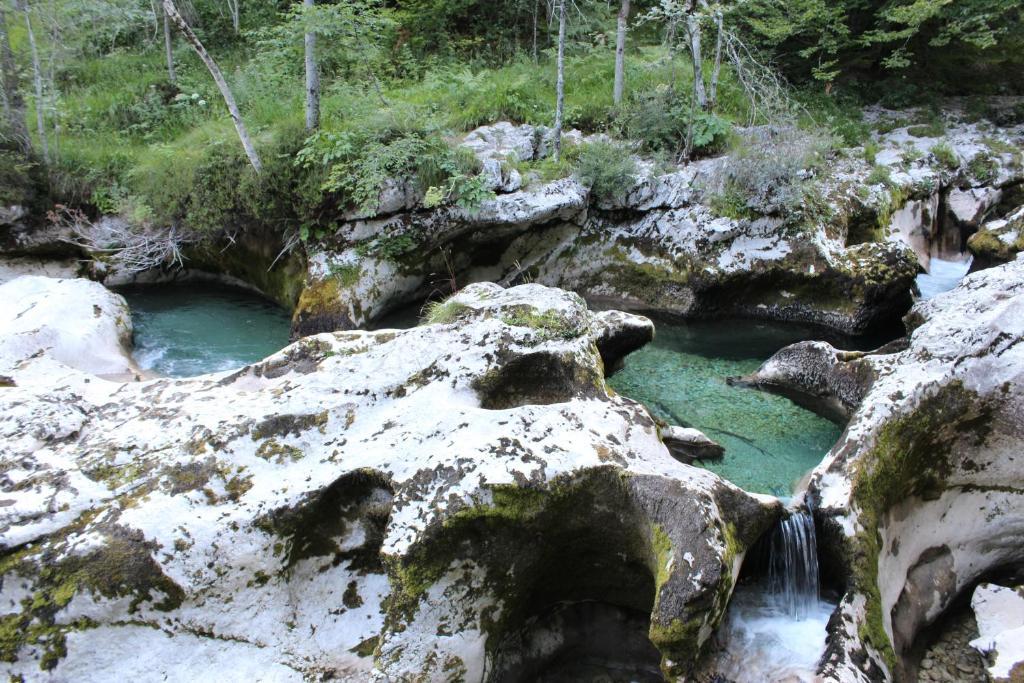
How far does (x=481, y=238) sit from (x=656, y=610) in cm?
991

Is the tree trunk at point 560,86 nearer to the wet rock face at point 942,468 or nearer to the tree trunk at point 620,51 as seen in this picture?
the tree trunk at point 620,51

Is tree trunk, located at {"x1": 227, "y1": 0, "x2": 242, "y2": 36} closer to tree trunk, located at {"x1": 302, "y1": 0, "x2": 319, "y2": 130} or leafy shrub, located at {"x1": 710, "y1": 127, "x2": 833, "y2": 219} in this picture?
tree trunk, located at {"x1": 302, "y1": 0, "x2": 319, "y2": 130}

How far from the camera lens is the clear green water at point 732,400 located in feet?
28.6

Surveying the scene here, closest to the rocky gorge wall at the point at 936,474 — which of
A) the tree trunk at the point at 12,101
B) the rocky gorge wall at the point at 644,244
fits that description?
the rocky gorge wall at the point at 644,244

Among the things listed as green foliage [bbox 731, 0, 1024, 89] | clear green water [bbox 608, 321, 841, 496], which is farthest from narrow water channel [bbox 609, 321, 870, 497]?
green foliage [bbox 731, 0, 1024, 89]

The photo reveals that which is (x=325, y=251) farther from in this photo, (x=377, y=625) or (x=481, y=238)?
(x=377, y=625)

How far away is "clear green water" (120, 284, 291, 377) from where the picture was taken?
11.7 m

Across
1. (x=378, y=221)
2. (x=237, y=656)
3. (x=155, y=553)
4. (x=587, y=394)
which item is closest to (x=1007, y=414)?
(x=587, y=394)

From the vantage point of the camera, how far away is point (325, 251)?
520 inches

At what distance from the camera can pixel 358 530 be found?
6.12m

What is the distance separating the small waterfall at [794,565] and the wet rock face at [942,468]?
19 cm

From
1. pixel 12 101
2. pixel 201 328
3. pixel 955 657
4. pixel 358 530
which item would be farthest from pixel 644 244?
pixel 12 101

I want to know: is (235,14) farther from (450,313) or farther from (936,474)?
(936,474)

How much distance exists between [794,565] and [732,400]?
4216 millimetres
